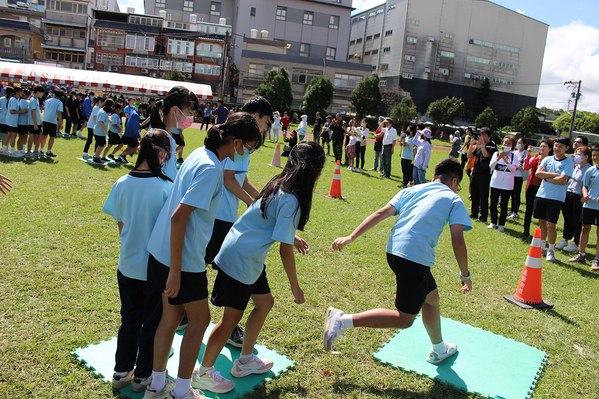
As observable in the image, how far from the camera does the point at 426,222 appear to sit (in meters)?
3.14

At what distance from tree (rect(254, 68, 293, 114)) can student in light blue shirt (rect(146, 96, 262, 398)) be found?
155 ft

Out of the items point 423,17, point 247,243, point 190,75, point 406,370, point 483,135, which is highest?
point 423,17

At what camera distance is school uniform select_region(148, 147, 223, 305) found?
2.25 m

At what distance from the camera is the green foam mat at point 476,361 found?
3.31m

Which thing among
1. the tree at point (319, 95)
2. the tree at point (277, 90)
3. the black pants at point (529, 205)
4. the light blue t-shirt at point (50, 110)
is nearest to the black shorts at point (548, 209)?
the black pants at point (529, 205)

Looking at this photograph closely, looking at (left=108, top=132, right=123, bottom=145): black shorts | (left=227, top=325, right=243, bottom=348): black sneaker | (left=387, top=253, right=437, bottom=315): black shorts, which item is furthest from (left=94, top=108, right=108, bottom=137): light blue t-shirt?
(left=387, top=253, right=437, bottom=315): black shorts

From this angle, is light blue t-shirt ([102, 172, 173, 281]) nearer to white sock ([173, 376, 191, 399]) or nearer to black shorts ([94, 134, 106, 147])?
white sock ([173, 376, 191, 399])

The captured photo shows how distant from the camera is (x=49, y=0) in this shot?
63.5 meters

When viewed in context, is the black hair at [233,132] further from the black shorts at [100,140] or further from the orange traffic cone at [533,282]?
the black shorts at [100,140]

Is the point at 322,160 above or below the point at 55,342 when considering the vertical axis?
above

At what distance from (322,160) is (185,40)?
205 feet

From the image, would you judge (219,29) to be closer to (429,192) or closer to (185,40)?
(185,40)

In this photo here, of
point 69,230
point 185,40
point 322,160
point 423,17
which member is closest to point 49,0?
point 185,40

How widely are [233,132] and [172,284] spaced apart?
96 centimetres
